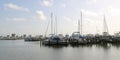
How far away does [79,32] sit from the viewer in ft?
295

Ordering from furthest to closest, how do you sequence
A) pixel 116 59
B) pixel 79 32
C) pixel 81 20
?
pixel 79 32
pixel 81 20
pixel 116 59

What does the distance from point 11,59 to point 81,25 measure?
49.6 m

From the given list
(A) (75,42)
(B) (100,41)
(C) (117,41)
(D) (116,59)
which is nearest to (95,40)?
(B) (100,41)

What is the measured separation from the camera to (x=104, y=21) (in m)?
92.6

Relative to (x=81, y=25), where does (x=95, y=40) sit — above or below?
below

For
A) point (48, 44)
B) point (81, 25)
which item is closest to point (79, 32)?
point (81, 25)

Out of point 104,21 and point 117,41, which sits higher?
point 104,21

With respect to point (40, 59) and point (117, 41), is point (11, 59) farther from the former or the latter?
point (117, 41)

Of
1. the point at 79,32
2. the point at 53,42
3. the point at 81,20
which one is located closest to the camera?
the point at 53,42

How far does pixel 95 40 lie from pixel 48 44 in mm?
22883

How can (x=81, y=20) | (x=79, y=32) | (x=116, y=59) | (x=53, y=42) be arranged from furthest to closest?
(x=79, y=32) → (x=81, y=20) → (x=53, y=42) → (x=116, y=59)

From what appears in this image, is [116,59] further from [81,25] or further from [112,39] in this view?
[112,39]

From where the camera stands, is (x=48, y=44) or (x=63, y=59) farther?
(x=48, y=44)

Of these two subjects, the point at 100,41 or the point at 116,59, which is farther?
the point at 100,41
